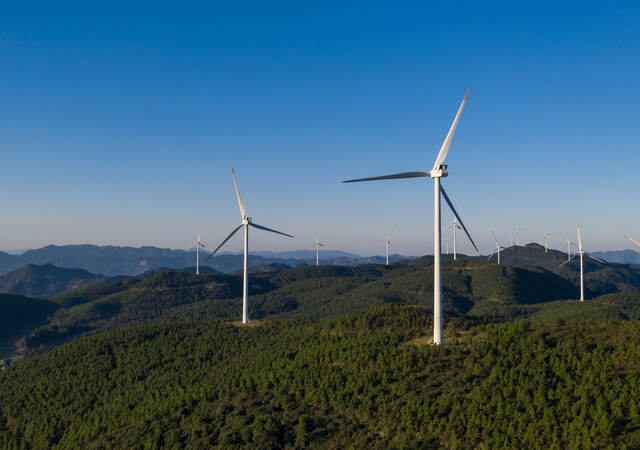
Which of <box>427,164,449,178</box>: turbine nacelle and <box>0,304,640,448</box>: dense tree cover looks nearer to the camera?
<box>0,304,640,448</box>: dense tree cover

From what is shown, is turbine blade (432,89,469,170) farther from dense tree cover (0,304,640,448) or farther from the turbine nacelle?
dense tree cover (0,304,640,448)

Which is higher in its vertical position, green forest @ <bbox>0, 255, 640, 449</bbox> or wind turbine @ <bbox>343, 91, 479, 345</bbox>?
wind turbine @ <bbox>343, 91, 479, 345</bbox>

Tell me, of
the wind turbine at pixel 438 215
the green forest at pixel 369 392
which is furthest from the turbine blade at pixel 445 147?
Answer: the green forest at pixel 369 392

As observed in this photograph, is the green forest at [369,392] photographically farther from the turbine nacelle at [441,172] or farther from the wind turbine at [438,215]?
the turbine nacelle at [441,172]

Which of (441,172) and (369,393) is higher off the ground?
(441,172)

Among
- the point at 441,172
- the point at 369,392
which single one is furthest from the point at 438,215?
the point at 369,392

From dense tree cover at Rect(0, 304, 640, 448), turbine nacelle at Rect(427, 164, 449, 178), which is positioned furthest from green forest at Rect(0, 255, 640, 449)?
turbine nacelle at Rect(427, 164, 449, 178)

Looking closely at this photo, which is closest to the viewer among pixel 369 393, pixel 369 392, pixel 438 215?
pixel 369 393

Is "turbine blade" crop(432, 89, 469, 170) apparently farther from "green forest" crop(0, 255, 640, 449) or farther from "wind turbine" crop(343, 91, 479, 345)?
"green forest" crop(0, 255, 640, 449)

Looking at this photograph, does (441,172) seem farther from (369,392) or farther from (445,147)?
(369,392)
